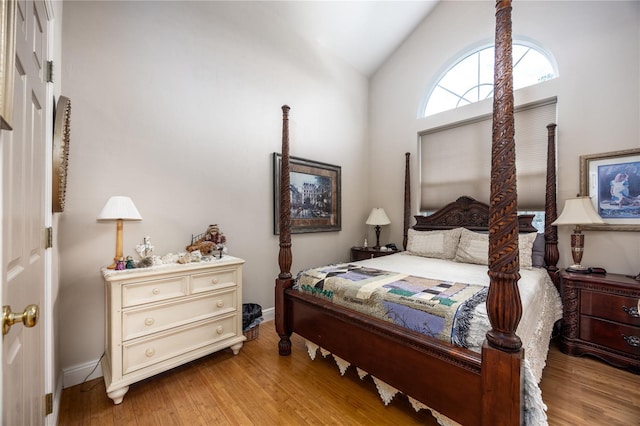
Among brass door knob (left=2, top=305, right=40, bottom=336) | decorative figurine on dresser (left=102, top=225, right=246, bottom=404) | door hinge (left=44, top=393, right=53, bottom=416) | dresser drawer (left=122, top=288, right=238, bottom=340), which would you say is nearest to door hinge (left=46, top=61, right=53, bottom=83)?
decorative figurine on dresser (left=102, top=225, right=246, bottom=404)

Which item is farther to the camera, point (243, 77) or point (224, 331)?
point (243, 77)

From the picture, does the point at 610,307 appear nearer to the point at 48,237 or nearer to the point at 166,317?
the point at 166,317

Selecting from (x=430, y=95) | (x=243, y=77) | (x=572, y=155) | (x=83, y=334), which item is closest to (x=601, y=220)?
(x=572, y=155)

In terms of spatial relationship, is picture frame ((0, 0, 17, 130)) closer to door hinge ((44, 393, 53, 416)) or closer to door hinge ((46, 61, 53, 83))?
door hinge ((46, 61, 53, 83))

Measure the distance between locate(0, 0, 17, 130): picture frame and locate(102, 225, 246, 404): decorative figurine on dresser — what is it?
1.48 metres

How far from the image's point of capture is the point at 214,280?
2279mm

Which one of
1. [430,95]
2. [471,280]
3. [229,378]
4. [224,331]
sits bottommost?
[229,378]

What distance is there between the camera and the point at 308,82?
3.67 m

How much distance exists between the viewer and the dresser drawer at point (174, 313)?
187 centimetres

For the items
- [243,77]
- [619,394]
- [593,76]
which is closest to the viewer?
[619,394]

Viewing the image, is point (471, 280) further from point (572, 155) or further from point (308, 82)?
point (308, 82)

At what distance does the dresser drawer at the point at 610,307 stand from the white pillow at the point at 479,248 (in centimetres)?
47

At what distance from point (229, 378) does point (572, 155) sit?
3806 mm

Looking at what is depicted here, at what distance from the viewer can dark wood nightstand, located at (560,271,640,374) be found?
6.90 ft
